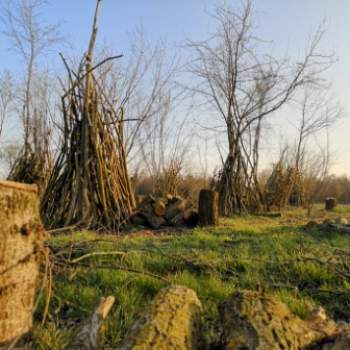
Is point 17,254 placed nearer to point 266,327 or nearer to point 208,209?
point 266,327

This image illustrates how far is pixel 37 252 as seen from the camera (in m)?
1.30

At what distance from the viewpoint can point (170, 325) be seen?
1.16 meters

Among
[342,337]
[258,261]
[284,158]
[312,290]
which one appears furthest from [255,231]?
[284,158]

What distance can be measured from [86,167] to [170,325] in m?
3.91

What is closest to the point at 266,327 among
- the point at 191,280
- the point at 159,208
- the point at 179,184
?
the point at 191,280

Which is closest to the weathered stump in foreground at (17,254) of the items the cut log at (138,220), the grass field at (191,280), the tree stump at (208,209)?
the grass field at (191,280)

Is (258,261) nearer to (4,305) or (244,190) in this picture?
(4,305)

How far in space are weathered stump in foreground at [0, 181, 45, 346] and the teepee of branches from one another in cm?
356

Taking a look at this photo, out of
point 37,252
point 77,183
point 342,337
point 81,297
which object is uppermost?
point 77,183

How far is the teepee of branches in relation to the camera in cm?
489

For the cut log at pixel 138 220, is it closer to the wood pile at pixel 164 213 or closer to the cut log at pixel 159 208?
the wood pile at pixel 164 213

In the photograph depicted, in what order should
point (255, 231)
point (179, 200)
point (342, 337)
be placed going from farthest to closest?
1. point (179, 200)
2. point (255, 231)
3. point (342, 337)

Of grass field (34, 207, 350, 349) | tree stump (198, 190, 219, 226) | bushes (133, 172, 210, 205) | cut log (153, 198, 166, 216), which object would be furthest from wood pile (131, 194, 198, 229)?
grass field (34, 207, 350, 349)

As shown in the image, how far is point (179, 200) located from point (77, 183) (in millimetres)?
1908
